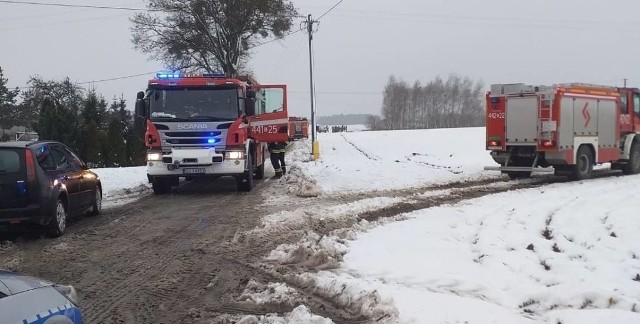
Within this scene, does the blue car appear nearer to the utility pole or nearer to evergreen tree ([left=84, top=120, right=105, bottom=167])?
the utility pole

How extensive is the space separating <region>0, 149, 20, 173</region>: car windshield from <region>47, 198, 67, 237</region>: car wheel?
88cm

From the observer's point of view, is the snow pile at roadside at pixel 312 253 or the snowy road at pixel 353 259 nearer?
the snowy road at pixel 353 259

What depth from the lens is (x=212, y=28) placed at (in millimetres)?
35125

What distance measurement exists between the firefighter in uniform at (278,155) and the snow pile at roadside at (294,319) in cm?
1375

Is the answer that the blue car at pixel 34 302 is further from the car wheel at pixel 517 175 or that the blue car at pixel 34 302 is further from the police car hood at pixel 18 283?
the car wheel at pixel 517 175

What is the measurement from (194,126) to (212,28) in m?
22.4

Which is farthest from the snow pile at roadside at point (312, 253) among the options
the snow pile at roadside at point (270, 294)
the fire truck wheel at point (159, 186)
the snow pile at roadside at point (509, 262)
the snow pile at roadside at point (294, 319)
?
the fire truck wheel at point (159, 186)

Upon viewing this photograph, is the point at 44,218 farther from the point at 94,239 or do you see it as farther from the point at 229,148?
the point at 229,148

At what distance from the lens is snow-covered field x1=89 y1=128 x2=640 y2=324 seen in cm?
547

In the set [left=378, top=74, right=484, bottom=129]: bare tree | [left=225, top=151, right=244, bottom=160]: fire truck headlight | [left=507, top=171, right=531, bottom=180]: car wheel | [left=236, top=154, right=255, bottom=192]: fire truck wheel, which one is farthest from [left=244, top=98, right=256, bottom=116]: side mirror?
[left=378, top=74, right=484, bottom=129]: bare tree

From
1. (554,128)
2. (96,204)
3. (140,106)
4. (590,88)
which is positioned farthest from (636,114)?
(96,204)

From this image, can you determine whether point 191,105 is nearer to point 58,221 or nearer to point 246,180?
point 246,180

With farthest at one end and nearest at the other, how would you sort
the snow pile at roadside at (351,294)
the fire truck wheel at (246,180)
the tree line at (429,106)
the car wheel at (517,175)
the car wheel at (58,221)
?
the tree line at (429,106)
the car wheel at (517,175)
the fire truck wheel at (246,180)
the car wheel at (58,221)
the snow pile at roadside at (351,294)

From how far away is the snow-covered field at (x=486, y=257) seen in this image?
5.47 m
